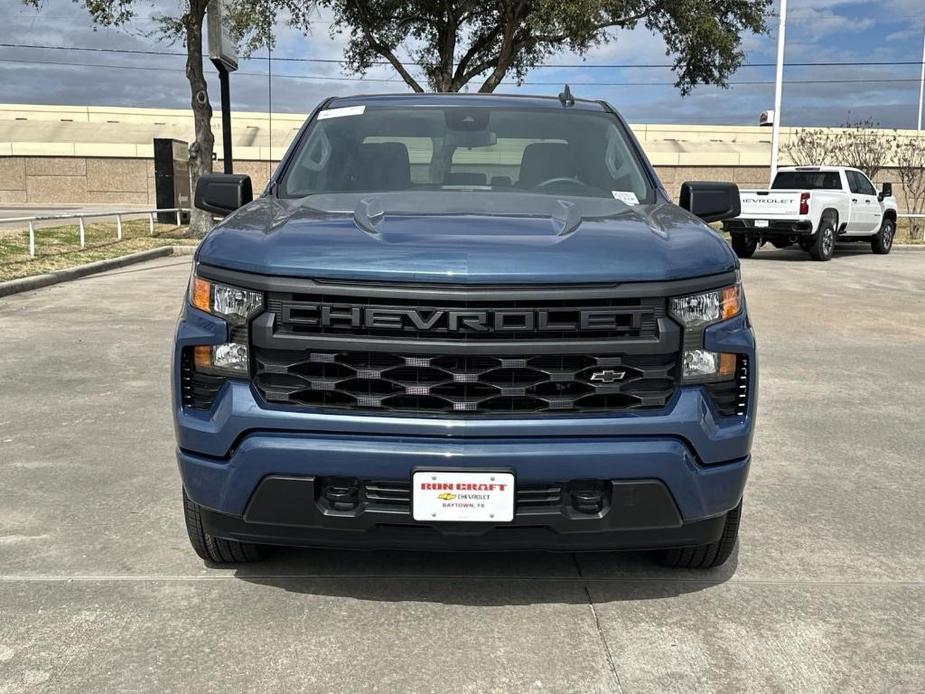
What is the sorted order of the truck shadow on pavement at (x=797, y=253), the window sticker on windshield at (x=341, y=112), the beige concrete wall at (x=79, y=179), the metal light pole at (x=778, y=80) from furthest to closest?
the beige concrete wall at (x=79, y=179) < the metal light pole at (x=778, y=80) < the truck shadow on pavement at (x=797, y=253) < the window sticker on windshield at (x=341, y=112)

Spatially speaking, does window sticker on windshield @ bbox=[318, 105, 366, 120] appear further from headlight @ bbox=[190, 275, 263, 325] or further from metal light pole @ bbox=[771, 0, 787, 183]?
metal light pole @ bbox=[771, 0, 787, 183]

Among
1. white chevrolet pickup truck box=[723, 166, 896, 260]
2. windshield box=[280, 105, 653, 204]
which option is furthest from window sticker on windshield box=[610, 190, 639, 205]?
white chevrolet pickup truck box=[723, 166, 896, 260]

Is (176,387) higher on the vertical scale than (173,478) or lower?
higher

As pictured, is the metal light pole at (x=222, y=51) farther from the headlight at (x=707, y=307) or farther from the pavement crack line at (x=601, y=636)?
the headlight at (x=707, y=307)

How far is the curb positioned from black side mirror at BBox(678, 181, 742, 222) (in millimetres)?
6901

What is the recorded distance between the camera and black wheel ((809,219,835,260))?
59.0 ft

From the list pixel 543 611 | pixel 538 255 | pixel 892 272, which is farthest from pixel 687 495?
pixel 892 272

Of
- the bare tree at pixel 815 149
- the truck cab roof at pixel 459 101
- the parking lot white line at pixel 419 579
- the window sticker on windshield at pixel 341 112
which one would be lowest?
the parking lot white line at pixel 419 579

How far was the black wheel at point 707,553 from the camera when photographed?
11.3ft

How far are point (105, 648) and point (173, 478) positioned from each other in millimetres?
1819

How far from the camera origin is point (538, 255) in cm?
292

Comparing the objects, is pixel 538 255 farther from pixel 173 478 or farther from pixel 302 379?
pixel 173 478

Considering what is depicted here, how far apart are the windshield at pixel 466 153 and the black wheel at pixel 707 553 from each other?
4.83 feet

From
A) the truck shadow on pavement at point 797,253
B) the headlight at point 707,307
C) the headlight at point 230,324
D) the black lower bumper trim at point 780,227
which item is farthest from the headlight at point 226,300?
the truck shadow on pavement at point 797,253
